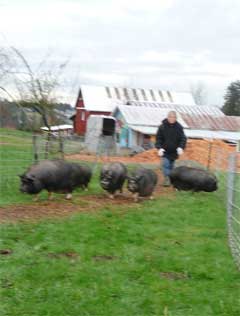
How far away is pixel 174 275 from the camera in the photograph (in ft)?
19.5

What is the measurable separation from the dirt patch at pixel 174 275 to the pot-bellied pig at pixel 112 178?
5356mm

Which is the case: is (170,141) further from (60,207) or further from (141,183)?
(60,207)

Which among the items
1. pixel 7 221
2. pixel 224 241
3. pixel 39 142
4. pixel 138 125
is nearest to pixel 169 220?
pixel 224 241

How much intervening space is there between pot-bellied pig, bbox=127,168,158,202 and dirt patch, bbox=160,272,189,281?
513 cm

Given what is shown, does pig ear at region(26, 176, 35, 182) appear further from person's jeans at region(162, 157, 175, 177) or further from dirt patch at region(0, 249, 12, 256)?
person's jeans at region(162, 157, 175, 177)

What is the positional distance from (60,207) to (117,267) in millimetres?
3876

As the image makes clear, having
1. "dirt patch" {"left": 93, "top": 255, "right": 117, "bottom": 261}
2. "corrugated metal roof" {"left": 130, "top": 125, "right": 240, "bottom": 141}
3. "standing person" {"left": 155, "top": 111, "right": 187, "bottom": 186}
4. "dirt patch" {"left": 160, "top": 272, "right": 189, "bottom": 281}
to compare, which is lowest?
"corrugated metal roof" {"left": 130, "top": 125, "right": 240, "bottom": 141}

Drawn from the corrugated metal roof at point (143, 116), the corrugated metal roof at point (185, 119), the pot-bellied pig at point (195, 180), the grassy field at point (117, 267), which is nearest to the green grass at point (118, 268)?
the grassy field at point (117, 267)

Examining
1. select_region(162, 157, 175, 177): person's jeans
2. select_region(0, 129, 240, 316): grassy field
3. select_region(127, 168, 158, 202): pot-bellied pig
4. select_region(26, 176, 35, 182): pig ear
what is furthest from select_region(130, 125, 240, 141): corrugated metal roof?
select_region(0, 129, 240, 316): grassy field

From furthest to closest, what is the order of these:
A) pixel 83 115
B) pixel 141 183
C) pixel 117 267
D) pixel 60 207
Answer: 1. pixel 83 115
2. pixel 141 183
3. pixel 60 207
4. pixel 117 267

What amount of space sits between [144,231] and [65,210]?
6.15ft

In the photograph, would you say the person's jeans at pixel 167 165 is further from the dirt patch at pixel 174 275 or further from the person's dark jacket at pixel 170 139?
the dirt patch at pixel 174 275

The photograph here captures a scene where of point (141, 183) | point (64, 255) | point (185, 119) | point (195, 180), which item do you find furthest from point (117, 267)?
point (185, 119)

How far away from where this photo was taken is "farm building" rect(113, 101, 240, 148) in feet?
119
